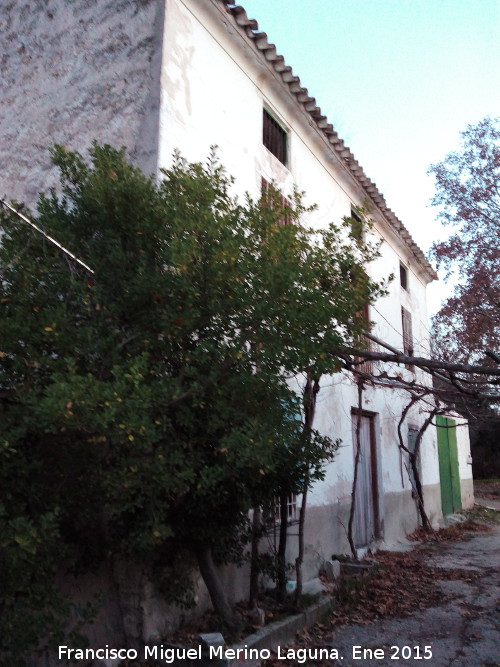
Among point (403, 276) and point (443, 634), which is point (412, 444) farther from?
point (443, 634)

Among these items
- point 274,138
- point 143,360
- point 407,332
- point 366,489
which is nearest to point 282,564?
point 143,360

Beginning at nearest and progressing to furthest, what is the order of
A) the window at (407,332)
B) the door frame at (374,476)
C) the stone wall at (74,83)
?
the stone wall at (74,83) → the door frame at (374,476) → the window at (407,332)

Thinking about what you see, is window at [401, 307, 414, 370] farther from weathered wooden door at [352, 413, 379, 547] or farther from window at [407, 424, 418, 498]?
weathered wooden door at [352, 413, 379, 547]

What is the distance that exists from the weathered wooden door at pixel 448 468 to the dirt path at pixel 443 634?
27.0 ft

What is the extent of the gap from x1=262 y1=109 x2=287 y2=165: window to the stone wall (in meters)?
2.35

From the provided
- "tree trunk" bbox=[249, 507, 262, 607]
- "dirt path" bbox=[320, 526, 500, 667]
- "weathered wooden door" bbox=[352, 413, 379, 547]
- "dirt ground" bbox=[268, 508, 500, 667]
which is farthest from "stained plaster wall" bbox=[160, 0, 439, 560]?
"tree trunk" bbox=[249, 507, 262, 607]

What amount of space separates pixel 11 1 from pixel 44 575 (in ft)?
27.4

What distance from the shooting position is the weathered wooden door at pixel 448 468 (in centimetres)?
1663

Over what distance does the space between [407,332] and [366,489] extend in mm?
4847

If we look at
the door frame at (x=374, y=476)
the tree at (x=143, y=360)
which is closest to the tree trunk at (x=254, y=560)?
the tree at (x=143, y=360)

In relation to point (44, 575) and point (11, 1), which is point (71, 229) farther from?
point (11, 1)

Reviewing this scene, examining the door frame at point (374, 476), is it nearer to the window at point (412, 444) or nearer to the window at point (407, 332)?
the window at point (412, 444)

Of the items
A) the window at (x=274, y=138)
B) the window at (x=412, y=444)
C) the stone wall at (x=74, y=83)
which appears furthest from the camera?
the window at (x=412, y=444)

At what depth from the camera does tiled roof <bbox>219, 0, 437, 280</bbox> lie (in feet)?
25.3
